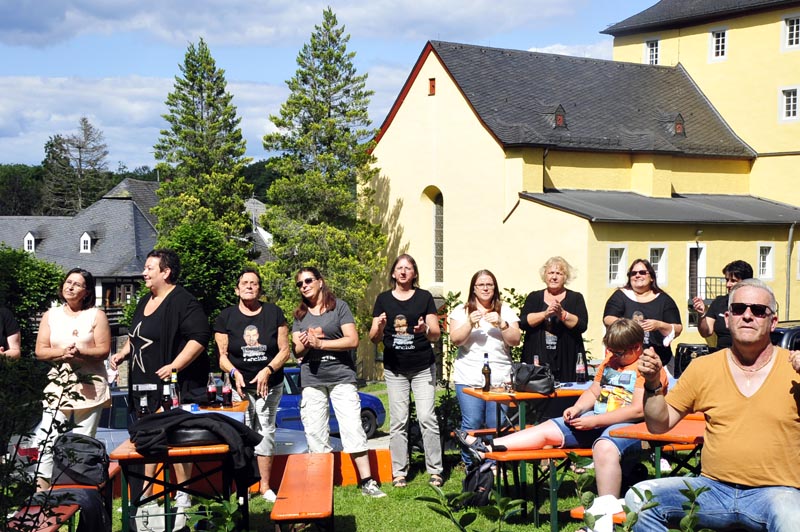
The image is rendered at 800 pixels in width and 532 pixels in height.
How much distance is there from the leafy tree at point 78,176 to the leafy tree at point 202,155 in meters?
49.8

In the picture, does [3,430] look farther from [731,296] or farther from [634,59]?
[634,59]

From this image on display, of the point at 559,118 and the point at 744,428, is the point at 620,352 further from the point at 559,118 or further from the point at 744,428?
the point at 559,118

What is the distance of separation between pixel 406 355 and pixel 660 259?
79.7ft

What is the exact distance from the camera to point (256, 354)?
8375mm

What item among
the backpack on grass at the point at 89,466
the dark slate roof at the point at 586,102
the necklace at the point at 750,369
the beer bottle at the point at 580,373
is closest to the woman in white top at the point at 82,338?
the backpack on grass at the point at 89,466

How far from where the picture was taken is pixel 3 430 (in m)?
3.96

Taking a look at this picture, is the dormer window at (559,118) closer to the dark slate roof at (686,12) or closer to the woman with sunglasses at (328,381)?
the dark slate roof at (686,12)

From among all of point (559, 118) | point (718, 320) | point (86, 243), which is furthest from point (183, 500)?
point (86, 243)

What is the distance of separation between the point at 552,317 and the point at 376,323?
173cm

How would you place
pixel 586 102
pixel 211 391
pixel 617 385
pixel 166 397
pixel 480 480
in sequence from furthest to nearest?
pixel 586 102, pixel 480 480, pixel 211 391, pixel 166 397, pixel 617 385

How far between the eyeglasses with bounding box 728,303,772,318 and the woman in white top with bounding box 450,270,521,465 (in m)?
3.75

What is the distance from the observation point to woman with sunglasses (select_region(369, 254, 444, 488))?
877 centimetres

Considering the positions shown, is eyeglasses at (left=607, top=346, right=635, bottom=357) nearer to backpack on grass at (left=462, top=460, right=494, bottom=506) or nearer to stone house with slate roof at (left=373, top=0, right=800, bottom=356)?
backpack on grass at (left=462, top=460, right=494, bottom=506)

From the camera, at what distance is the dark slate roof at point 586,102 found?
34906 millimetres
